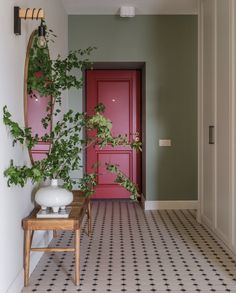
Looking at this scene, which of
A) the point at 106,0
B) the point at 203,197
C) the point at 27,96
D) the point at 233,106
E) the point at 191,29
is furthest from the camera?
the point at 191,29

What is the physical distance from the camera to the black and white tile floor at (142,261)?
3107 millimetres

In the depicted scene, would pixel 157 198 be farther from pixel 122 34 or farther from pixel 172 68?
pixel 122 34

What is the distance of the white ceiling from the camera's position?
5.46 meters

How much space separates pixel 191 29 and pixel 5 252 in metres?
4.41

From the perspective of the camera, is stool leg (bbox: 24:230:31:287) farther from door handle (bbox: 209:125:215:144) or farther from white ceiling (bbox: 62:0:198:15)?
white ceiling (bbox: 62:0:198:15)

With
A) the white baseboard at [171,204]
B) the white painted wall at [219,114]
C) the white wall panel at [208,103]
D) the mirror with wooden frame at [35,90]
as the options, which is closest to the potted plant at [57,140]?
the mirror with wooden frame at [35,90]

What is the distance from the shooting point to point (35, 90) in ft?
11.5

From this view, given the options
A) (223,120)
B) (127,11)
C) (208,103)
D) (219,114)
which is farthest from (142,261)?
(127,11)

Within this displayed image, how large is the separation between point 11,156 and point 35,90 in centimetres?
86

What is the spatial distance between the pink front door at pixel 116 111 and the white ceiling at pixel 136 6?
3.37 ft

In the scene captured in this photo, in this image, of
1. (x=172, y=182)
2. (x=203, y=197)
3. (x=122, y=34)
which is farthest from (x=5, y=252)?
→ (x=122, y=34)

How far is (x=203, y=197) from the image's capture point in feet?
16.3

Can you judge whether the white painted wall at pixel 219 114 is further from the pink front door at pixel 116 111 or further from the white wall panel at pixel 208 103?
the pink front door at pixel 116 111

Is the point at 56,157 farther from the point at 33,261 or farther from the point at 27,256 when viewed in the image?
the point at 33,261
